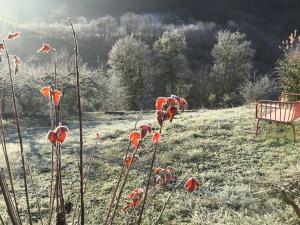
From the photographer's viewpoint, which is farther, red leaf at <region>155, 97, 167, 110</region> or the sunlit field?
the sunlit field

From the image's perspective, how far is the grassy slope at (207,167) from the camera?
4777 millimetres

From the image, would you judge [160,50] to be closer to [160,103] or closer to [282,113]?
[282,113]

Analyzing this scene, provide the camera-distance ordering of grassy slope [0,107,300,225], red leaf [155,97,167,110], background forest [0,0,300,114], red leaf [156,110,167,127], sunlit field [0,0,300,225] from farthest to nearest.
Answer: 1. background forest [0,0,300,114]
2. grassy slope [0,107,300,225]
3. sunlit field [0,0,300,225]
4. red leaf [155,97,167,110]
5. red leaf [156,110,167,127]

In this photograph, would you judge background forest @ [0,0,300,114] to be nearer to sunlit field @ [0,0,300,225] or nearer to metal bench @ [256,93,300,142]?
sunlit field @ [0,0,300,225]

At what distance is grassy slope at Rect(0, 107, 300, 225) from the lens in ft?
15.7

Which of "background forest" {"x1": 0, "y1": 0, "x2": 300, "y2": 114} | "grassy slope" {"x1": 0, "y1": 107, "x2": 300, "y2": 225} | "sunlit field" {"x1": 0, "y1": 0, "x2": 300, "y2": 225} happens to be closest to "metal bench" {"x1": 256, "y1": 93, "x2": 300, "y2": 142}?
"sunlit field" {"x1": 0, "y1": 0, "x2": 300, "y2": 225}

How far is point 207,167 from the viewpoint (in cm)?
658

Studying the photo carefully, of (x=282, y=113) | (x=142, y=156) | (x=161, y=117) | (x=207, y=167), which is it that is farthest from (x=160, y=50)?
(x=161, y=117)

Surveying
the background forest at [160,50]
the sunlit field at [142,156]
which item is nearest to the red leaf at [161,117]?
the sunlit field at [142,156]

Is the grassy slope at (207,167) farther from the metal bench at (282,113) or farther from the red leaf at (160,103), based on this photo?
the red leaf at (160,103)

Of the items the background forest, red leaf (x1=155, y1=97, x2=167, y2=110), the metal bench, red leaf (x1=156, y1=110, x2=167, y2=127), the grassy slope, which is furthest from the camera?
the background forest

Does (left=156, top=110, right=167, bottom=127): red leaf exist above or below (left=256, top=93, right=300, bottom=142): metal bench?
above

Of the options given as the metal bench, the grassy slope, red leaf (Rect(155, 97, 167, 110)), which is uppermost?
red leaf (Rect(155, 97, 167, 110))

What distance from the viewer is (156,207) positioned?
507cm
